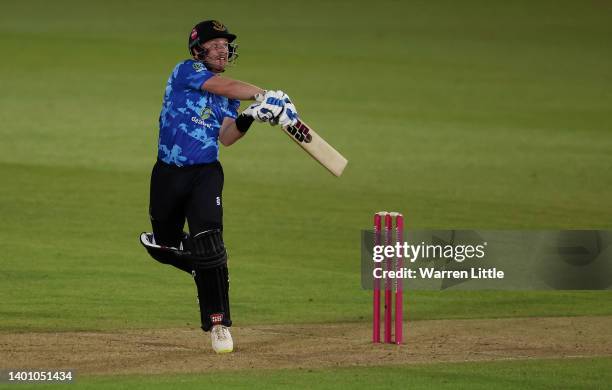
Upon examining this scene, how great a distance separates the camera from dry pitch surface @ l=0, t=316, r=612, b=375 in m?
9.45

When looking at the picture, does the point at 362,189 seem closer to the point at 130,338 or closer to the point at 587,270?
the point at 587,270

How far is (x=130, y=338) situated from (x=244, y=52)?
23678 mm

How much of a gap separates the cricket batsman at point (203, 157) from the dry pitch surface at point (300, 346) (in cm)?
39

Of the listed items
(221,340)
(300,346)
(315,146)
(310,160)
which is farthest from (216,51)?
(310,160)

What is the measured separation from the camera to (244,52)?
33.8 m

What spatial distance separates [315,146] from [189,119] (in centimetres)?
83

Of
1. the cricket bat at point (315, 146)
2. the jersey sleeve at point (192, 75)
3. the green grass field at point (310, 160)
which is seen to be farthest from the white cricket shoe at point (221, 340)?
the jersey sleeve at point (192, 75)

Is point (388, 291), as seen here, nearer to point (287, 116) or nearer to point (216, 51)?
point (287, 116)

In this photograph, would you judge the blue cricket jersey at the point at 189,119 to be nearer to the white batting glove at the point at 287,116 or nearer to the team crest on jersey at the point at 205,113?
the team crest on jersey at the point at 205,113

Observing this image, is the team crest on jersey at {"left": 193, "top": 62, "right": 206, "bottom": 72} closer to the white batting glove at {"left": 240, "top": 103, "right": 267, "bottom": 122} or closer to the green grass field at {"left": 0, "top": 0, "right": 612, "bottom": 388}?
the white batting glove at {"left": 240, "top": 103, "right": 267, "bottom": 122}

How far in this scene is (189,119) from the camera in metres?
9.71

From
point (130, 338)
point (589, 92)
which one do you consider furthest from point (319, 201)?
point (589, 92)

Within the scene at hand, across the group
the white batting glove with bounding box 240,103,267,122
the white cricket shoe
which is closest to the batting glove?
the white batting glove with bounding box 240,103,267,122

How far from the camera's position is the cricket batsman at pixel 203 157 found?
31.9ft
